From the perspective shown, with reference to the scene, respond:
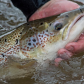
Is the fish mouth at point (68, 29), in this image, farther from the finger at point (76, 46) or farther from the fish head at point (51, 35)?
the finger at point (76, 46)

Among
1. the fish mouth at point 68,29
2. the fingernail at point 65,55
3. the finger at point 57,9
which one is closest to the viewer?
the fish mouth at point 68,29

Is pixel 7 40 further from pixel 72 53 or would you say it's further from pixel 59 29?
pixel 72 53

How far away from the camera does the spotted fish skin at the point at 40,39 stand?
6.04ft

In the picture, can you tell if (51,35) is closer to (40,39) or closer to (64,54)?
(40,39)

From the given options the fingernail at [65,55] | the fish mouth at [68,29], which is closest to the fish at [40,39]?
the fish mouth at [68,29]

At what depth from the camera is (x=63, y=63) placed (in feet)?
6.72

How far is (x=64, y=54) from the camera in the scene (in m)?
1.94

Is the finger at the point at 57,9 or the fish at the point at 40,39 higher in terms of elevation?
the finger at the point at 57,9

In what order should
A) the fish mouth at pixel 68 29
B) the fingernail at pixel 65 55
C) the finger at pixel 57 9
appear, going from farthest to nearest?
the finger at pixel 57 9, the fingernail at pixel 65 55, the fish mouth at pixel 68 29

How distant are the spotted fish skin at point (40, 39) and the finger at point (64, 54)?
0.19 feet

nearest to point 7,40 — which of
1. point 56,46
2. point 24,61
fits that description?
point 24,61

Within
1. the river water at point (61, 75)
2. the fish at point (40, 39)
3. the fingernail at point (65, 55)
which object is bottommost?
the river water at point (61, 75)

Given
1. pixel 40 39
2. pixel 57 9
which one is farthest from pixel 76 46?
pixel 57 9

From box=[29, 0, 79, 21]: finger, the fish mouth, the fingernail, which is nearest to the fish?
the fish mouth
